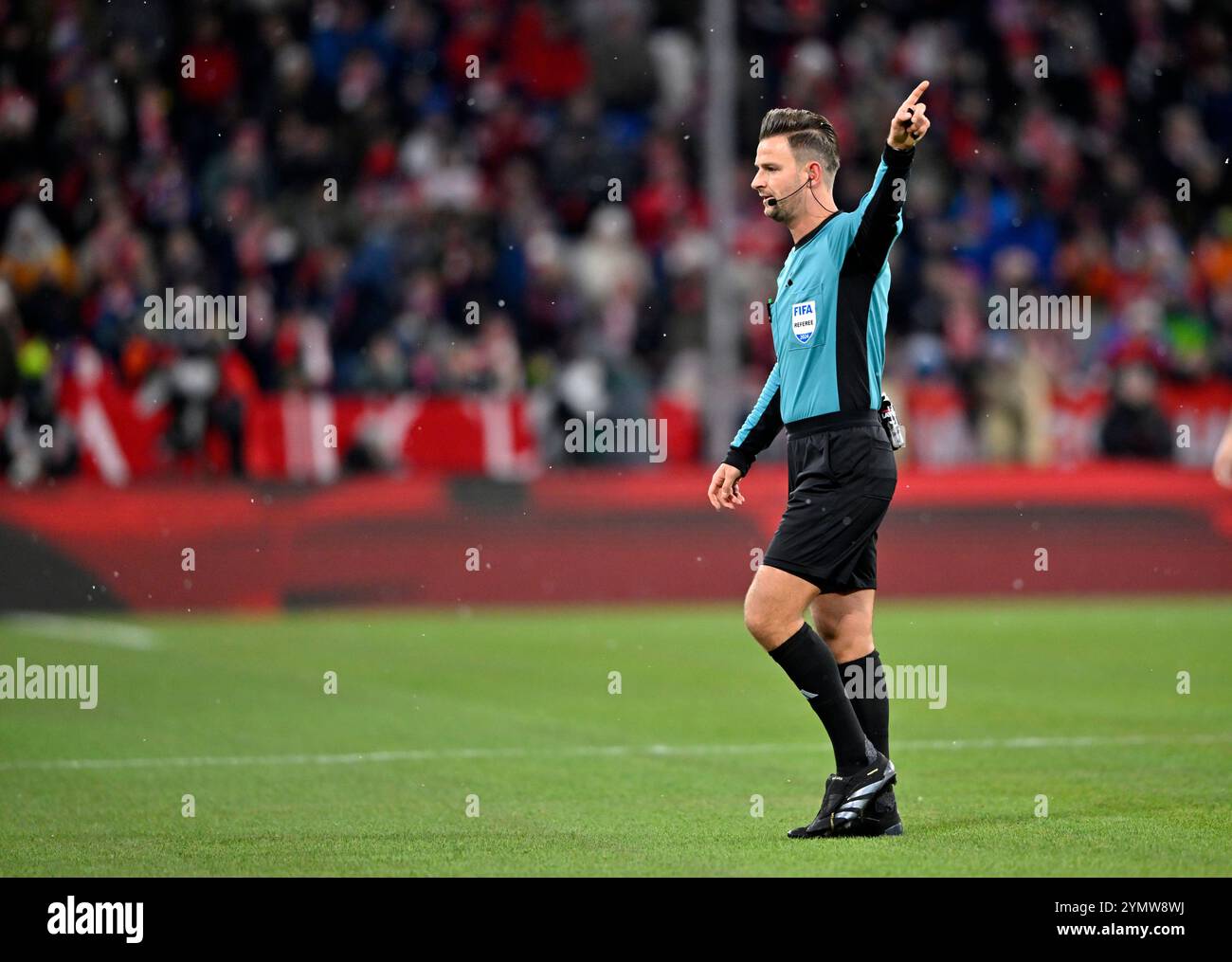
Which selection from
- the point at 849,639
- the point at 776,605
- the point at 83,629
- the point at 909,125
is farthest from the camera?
the point at 83,629

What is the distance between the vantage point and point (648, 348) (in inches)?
788

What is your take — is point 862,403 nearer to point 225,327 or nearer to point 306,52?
point 225,327

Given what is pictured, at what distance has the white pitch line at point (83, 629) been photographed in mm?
14492

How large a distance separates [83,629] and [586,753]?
714 cm

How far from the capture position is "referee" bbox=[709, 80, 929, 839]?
6715mm

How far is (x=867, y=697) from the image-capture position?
699cm

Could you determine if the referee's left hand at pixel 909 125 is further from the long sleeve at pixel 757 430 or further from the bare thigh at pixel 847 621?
the bare thigh at pixel 847 621
